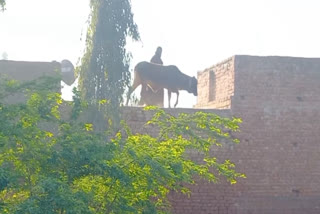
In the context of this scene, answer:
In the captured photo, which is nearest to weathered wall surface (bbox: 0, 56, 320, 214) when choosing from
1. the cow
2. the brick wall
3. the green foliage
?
the brick wall

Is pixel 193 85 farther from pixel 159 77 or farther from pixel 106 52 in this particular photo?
pixel 106 52

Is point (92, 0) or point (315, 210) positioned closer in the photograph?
point (92, 0)

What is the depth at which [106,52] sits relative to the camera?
10.6m

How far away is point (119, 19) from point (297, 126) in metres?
4.19

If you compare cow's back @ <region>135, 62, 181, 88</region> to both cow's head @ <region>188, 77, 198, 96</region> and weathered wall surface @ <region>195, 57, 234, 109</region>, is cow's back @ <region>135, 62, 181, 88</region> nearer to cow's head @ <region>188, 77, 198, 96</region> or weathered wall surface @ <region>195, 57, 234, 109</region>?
cow's head @ <region>188, 77, 198, 96</region>

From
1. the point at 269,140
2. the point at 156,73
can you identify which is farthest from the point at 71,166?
the point at 156,73

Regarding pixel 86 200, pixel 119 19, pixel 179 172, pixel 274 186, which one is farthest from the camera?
pixel 274 186

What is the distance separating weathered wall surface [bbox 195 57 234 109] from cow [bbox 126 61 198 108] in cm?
52

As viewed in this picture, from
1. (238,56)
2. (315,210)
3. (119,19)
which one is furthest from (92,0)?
(315,210)

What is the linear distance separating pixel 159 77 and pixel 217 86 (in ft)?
4.14

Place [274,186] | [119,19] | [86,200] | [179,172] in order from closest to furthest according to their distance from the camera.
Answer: [86,200] < [179,172] < [119,19] < [274,186]

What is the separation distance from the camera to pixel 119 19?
1061cm

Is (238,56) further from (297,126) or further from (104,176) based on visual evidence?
(104,176)

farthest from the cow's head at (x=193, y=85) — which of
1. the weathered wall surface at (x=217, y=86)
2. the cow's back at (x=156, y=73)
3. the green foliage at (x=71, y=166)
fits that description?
the green foliage at (x=71, y=166)
